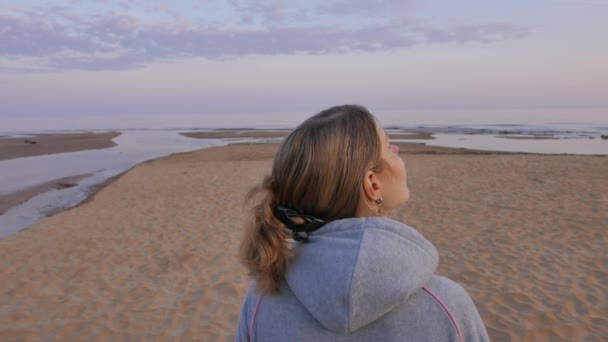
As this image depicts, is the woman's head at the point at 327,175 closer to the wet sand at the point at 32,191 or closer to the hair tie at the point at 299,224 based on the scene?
the hair tie at the point at 299,224

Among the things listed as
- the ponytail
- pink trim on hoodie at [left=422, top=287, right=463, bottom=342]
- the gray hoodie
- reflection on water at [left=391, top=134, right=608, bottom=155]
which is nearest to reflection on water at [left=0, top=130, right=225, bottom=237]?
the ponytail

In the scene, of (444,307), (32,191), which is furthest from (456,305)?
(32,191)

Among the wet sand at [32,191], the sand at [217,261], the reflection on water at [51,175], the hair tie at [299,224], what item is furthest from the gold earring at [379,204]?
the wet sand at [32,191]

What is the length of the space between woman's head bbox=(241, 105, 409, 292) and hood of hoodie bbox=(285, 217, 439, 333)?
112 millimetres

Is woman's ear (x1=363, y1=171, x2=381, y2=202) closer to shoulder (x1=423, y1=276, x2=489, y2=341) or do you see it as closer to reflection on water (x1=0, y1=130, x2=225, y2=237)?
shoulder (x1=423, y1=276, x2=489, y2=341)

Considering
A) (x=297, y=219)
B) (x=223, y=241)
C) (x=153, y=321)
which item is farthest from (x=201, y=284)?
(x=297, y=219)

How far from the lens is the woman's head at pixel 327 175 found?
111 centimetres

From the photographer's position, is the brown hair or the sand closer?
the brown hair

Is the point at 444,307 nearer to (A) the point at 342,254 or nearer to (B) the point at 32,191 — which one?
(A) the point at 342,254

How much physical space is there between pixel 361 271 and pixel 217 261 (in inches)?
228

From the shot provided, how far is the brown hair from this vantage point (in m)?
1.10

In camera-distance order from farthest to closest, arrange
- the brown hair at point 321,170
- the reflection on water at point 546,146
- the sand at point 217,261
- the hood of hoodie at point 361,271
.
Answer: the reflection on water at point 546,146 < the sand at point 217,261 < the brown hair at point 321,170 < the hood of hoodie at point 361,271

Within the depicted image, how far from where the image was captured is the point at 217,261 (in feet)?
21.0

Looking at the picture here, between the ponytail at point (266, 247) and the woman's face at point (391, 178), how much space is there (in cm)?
30
